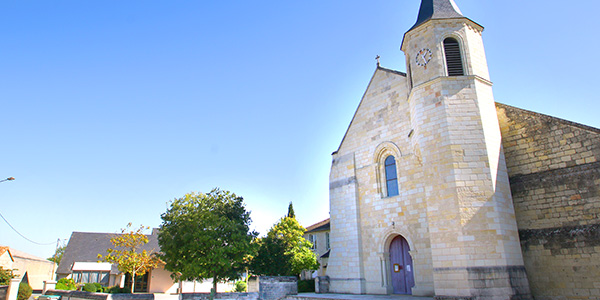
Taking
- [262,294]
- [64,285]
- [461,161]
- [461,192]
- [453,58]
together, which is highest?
[453,58]

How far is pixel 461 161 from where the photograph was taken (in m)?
12.3

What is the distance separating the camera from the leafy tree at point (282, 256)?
20.8 m

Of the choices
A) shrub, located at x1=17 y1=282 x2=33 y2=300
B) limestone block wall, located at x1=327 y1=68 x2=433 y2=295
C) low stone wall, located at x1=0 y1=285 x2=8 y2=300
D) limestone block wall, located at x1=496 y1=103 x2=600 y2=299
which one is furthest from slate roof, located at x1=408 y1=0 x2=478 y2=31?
shrub, located at x1=17 y1=282 x2=33 y2=300

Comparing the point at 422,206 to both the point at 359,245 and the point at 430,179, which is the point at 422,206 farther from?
the point at 359,245

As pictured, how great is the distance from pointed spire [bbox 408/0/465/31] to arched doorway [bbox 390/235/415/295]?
31.2 feet

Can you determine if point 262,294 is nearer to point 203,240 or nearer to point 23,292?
point 203,240

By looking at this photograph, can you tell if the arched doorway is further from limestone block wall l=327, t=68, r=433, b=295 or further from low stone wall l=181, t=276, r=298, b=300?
low stone wall l=181, t=276, r=298, b=300

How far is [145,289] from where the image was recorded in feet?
90.8

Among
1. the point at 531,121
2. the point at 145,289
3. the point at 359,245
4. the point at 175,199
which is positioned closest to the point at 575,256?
the point at 531,121

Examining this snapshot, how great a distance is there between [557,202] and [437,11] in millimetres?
8773

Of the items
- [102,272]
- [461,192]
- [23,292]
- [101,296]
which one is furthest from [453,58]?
[102,272]

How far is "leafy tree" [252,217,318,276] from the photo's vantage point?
2084cm

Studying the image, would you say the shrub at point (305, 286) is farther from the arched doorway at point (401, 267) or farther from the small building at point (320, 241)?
the small building at point (320, 241)

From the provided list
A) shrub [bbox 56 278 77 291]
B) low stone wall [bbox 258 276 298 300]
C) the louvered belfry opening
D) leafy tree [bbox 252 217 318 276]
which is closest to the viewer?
the louvered belfry opening
